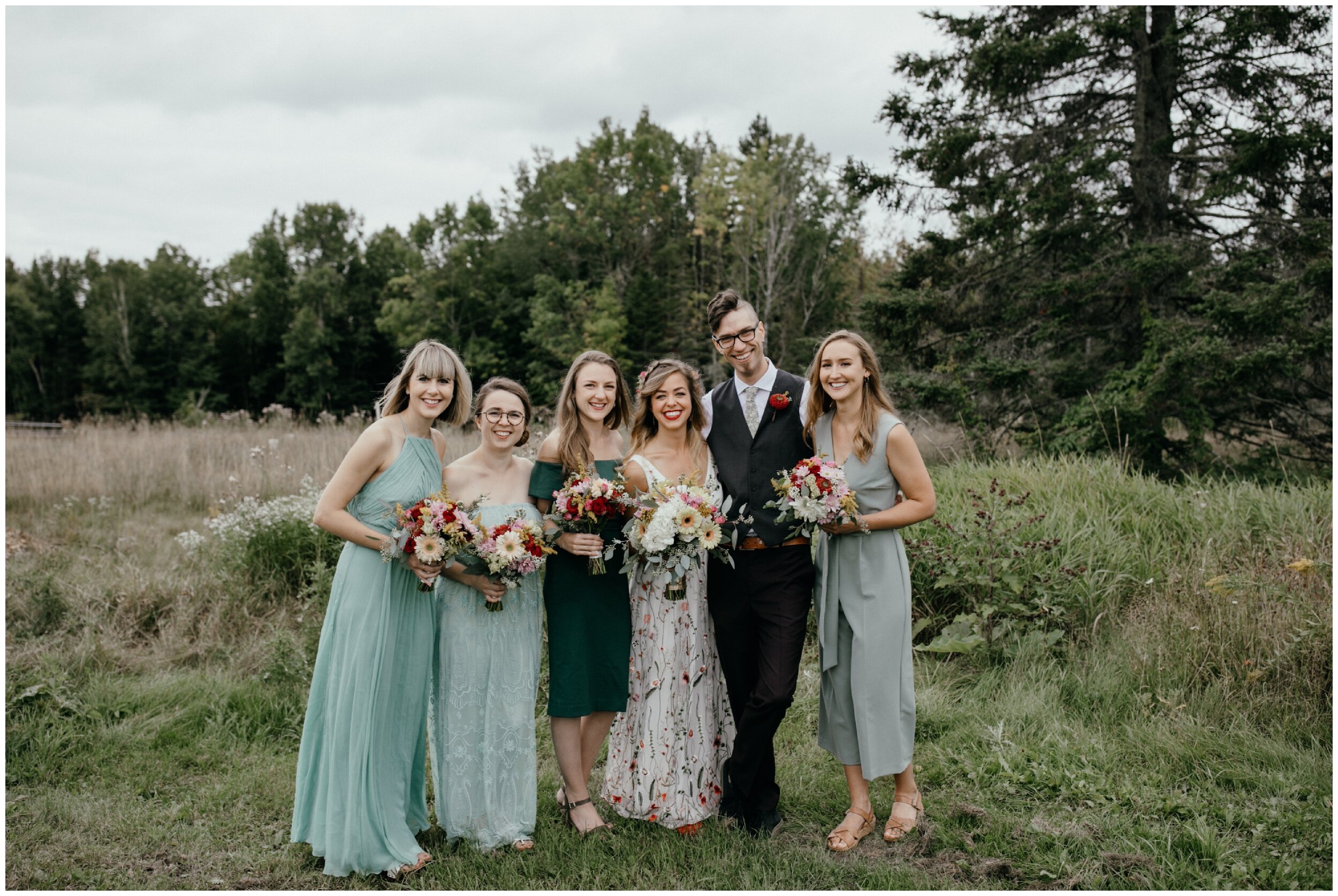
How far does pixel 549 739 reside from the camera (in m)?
5.29

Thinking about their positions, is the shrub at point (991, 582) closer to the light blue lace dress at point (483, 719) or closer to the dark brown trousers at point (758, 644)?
the dark brown trousers at point (758, 644)

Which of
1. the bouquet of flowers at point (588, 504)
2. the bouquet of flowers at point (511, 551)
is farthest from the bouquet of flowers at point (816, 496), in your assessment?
the bouquet of flowers at point (511, 551)

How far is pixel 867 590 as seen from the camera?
13.0 feet

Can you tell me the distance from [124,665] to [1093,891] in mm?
6539

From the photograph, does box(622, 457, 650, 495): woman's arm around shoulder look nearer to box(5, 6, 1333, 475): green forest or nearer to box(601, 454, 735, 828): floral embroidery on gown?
box(601, 454, 735, 828): floral embroidery on gown

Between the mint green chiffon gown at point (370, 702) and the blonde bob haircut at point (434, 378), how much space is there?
0.20m

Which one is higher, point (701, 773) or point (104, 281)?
point (104, 281)

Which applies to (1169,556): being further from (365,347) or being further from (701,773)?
(365,347)

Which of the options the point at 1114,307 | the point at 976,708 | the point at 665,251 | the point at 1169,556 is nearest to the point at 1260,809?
the point at 976,708

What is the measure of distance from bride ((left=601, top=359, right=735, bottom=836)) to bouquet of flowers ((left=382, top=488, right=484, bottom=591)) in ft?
2.80

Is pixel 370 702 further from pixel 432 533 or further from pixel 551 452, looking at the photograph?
pixel 551 452

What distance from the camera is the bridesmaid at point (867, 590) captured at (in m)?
3.93

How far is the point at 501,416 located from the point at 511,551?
701mm

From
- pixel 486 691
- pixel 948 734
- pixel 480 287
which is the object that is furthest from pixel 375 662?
pixel 480 287
